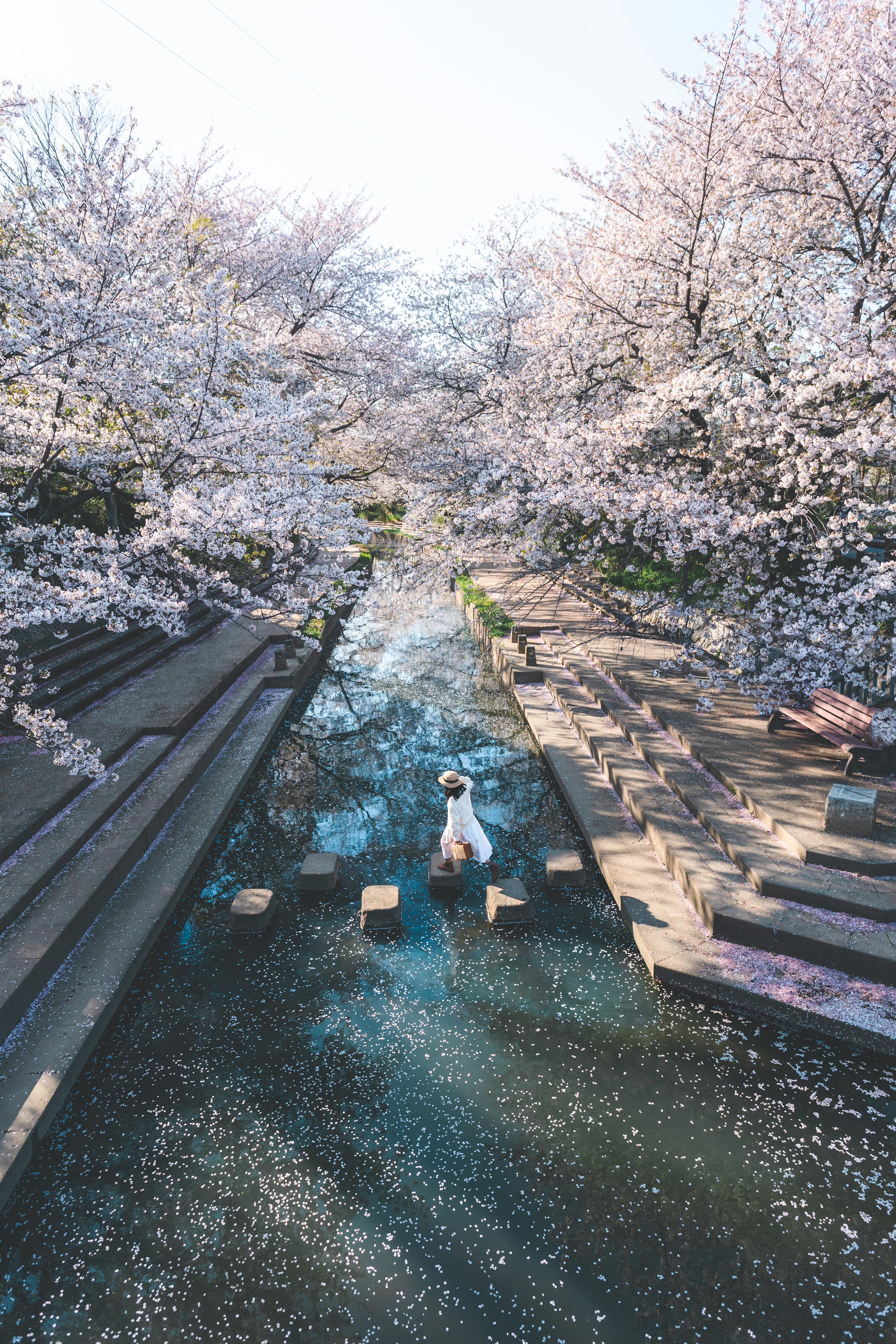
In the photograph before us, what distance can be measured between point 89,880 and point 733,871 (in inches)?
259

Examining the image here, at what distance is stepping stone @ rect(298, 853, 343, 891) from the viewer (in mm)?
7602

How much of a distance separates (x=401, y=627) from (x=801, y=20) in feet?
53.9

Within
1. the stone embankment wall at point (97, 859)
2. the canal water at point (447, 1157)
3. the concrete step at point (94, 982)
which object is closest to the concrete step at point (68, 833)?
the stone embankment wall at point (97, 859)

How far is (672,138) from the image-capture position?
10.4m

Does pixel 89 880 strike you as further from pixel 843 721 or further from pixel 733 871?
pixel 843 721

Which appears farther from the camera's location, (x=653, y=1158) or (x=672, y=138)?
(x=672, y=138)

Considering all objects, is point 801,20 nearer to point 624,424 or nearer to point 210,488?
point 624,424

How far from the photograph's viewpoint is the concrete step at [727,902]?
5.63 meters

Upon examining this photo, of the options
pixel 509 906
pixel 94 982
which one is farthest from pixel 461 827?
pixel 94 982

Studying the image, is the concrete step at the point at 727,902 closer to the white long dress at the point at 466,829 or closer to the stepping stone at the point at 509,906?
the stepping stone at the point at 509,906

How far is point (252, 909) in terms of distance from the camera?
695 centimetres

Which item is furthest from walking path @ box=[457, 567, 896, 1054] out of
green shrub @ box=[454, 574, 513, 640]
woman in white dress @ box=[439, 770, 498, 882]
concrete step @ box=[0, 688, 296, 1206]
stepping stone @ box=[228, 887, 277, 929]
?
green shrub @ box=[454, 574, 513, 640]

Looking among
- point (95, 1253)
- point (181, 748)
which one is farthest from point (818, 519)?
point (95, 1253)

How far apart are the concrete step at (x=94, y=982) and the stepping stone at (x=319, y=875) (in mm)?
901
